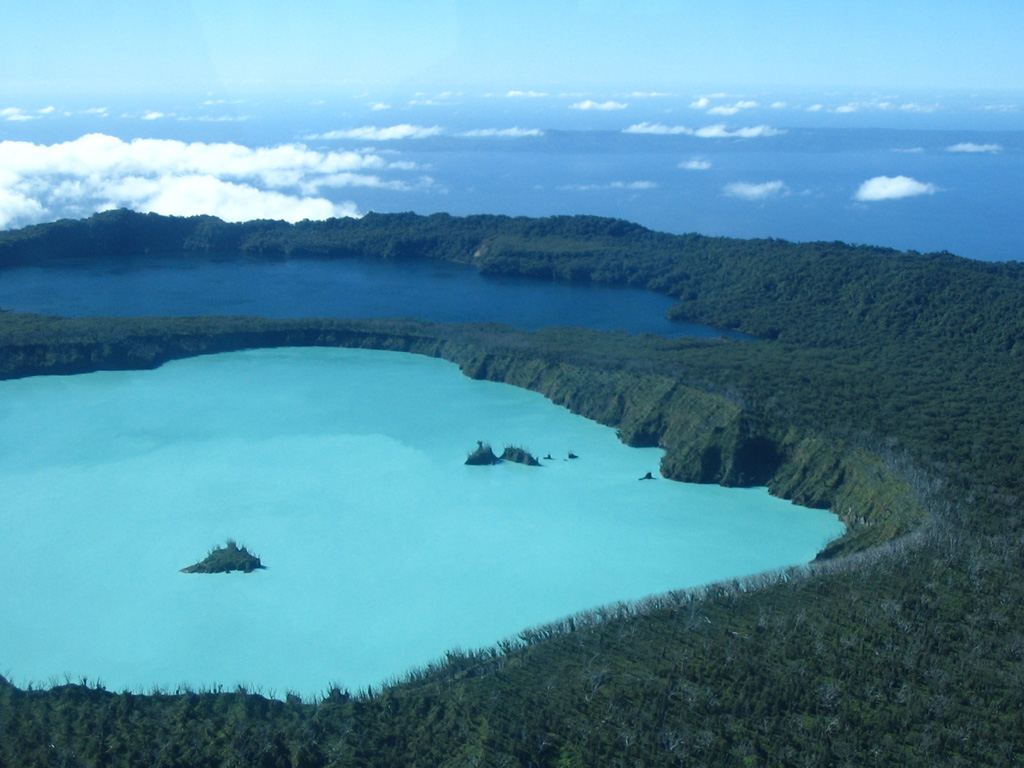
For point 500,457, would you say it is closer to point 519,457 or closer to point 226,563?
point 519,457

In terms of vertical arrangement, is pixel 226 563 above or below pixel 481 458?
below

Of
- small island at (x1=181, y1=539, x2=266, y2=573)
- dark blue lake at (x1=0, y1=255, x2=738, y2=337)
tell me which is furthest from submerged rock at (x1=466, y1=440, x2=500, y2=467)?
dark blue lake at (x1=0, y1=255, x2=738, y2=337)

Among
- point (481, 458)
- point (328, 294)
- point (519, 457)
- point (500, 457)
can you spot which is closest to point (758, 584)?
point (519, 457)

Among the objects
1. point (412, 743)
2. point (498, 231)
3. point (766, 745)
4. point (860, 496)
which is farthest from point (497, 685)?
point (498, 231)

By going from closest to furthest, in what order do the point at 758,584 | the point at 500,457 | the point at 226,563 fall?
the point at 758,584 < the point at 226,563 < the point at 500,457

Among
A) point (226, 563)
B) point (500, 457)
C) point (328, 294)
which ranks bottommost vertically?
point (226, 563)
